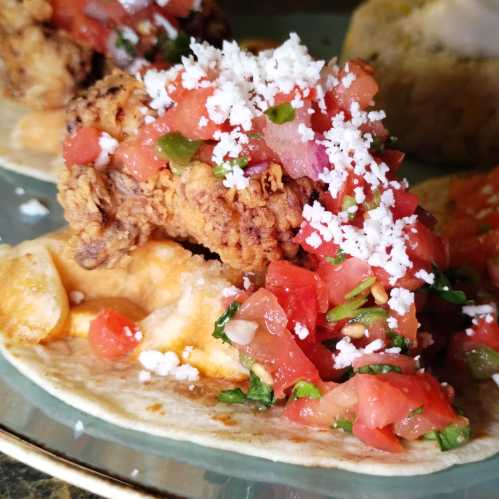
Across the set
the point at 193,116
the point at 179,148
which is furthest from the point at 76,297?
the point at 193,116

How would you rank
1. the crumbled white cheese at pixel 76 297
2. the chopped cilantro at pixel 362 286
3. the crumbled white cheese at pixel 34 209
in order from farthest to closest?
the crumbled white cheese at pixel 34 209, the crumbled white cheese at pixel 76 297, the chopped cilantro at pixel 362 286

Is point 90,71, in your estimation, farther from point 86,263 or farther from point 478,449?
point 478,449

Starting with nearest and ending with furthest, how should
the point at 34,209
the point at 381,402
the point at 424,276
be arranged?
the point at 381,402, the point at 424,276, the point at 34,209

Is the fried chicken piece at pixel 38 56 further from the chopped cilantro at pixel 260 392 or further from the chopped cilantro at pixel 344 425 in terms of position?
the chopped cilantro at pixel 344 425

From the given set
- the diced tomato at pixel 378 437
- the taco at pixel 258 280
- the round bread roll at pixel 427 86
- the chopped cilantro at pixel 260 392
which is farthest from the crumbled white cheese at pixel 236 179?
the round bread roll at pixel 427 86

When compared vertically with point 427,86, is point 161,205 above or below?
below

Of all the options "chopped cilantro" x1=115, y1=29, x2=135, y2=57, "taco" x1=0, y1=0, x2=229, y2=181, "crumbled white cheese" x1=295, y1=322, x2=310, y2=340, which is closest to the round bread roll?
"taco" x1=0, y1=0, x2=229, y2=181

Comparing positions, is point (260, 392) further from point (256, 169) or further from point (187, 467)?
point (256, 169)
